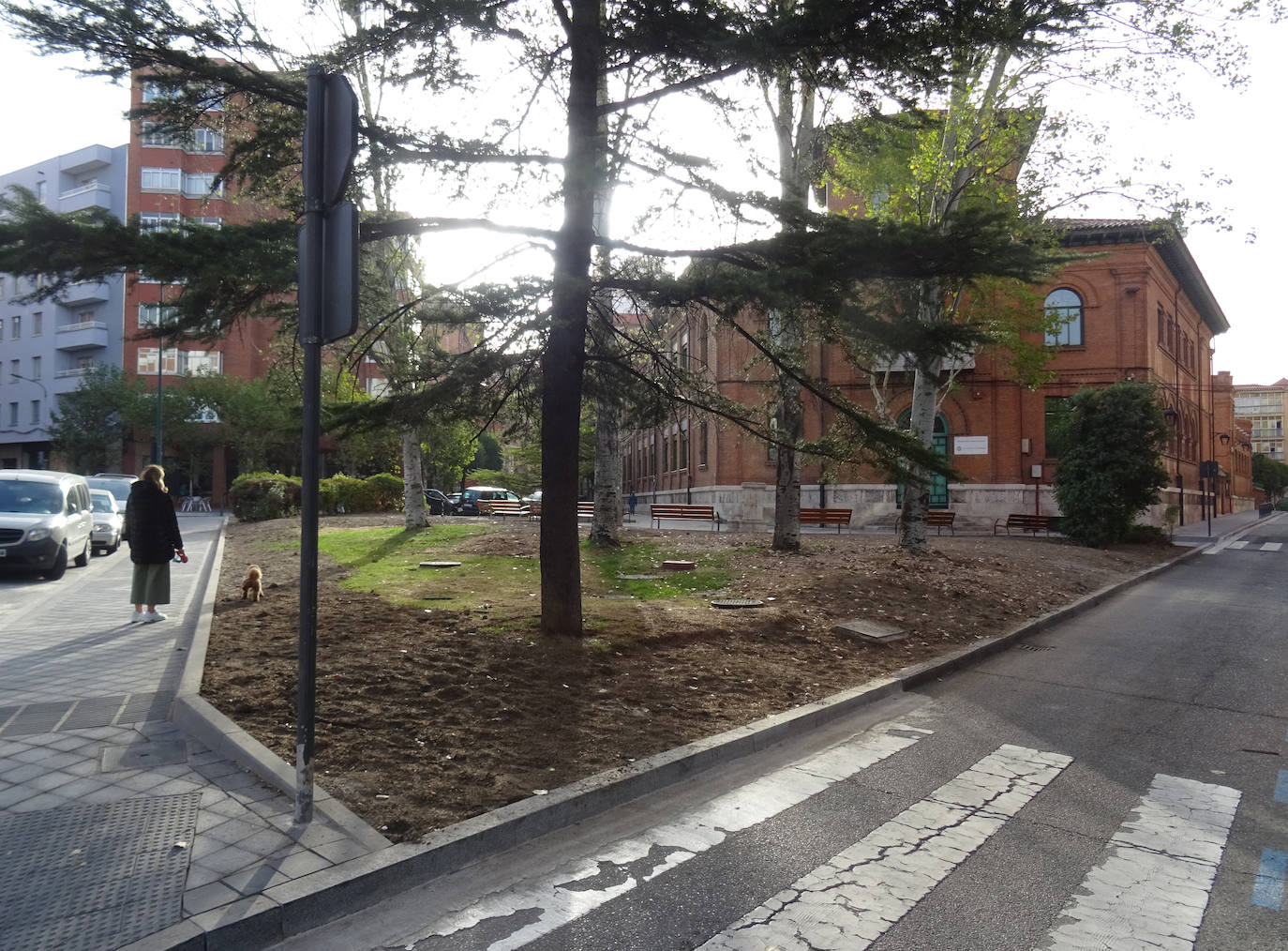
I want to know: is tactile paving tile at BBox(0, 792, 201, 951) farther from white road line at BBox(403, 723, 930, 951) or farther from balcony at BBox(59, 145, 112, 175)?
balcony at BBox(59, 145, 112, 175)

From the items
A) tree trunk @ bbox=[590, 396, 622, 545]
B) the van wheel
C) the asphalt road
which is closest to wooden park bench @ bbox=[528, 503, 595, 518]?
tree trunk @ bbox=[590, 396, 622, 545]

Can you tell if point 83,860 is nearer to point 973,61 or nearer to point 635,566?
point 973,61

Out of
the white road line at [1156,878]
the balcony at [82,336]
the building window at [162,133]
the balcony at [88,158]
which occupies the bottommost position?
the white road line at [1156,878]

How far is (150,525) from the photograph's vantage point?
9703mm

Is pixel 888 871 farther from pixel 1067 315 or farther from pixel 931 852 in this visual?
pixel 1067 315

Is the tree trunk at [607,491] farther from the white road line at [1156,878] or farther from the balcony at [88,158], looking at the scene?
the balcony at [88,158]

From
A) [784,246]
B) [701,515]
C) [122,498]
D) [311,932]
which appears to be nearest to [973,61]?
[784,246]

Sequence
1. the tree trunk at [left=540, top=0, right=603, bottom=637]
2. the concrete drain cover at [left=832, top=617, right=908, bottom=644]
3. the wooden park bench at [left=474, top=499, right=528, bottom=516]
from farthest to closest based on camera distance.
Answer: the wooden park bench at [left=474, top=499, right=528, bottom=516]
the concrete drain cover at [left=832, top=617, right=908, bottom=644]
the tree trunk at [left=540, top=0, right=603, bottom=637]

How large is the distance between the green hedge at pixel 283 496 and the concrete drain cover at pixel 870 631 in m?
20.3

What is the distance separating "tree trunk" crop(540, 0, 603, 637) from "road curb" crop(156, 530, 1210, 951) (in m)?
2.40

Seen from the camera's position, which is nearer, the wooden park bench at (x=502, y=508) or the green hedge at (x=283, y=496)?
the green hedge at (x=283, y=496)

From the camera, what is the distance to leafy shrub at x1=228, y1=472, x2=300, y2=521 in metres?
28.5

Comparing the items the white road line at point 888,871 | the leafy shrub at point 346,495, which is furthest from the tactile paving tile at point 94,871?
the leafy shrub at point 346,495

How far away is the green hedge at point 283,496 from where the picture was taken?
28516 mm
